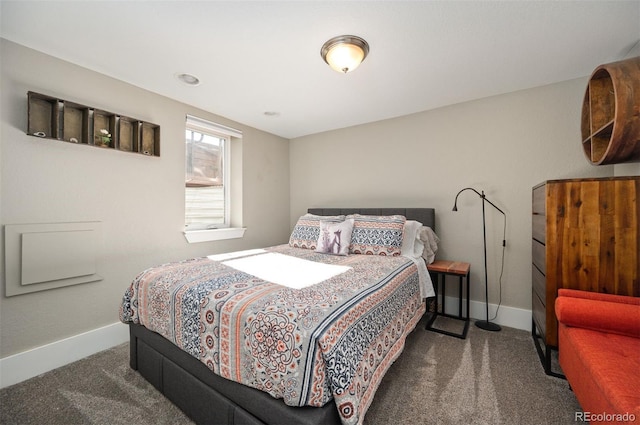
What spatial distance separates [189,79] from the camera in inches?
93.8

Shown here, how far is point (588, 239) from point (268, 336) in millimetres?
2054

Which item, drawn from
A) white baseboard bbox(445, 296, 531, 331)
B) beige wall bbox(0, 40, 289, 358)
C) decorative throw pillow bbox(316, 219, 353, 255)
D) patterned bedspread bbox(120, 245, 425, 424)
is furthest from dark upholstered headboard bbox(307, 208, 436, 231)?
beige wall bbox(0, 40, 289, 358)

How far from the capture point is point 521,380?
70.0 inches

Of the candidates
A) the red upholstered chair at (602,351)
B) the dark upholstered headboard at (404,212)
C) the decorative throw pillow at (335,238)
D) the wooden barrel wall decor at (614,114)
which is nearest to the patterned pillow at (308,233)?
the decorative throw pillow at (335,238)

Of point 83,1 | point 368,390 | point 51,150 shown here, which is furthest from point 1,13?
point 368,390

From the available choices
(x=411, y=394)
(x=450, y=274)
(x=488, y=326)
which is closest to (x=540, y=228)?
(x=450, y=274)

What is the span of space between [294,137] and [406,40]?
8.63 ft

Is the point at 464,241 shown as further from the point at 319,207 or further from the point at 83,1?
the point at 83,1

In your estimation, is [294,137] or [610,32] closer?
[610,32]

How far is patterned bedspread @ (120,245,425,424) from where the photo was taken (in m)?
1.05

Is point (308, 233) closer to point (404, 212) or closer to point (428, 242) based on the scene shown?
point (404, 212)

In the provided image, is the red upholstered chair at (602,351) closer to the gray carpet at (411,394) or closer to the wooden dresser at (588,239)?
the wooden dresser at (588,239)

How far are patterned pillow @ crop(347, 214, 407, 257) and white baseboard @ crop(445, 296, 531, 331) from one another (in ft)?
3.45

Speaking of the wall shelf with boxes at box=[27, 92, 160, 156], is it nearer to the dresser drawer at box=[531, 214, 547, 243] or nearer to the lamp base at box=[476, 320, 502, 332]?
the dresser drawer at box=[531, 214, 547, 243]
